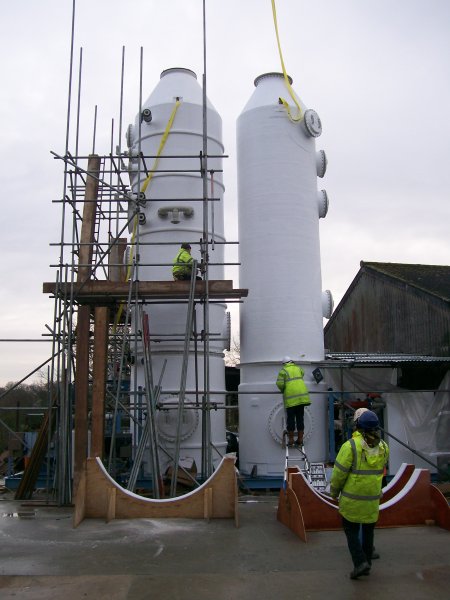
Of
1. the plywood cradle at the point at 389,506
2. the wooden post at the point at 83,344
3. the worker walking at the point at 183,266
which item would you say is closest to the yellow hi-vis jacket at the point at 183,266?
the worker walking at the point at 183,266

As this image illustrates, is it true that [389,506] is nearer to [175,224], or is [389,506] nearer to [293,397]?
[293,397]

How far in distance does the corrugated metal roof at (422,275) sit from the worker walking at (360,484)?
9159mm

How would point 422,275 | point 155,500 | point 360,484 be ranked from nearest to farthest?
point 360,484 < point 155,500 < point 422,275

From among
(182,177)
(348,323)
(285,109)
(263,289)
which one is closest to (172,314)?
(263,289)

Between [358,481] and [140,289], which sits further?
[140,289]

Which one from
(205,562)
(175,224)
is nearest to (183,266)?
(175,224)

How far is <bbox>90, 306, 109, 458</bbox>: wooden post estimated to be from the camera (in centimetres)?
1061

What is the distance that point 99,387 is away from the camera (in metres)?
10.7

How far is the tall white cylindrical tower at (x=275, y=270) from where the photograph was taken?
13.0 meters

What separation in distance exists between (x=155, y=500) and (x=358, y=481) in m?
3.57

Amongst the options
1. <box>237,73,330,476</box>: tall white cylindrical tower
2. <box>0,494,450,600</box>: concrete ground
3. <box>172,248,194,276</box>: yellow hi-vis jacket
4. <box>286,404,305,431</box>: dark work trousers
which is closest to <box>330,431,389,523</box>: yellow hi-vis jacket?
<box>0,494,450,600</box>: concrete ground

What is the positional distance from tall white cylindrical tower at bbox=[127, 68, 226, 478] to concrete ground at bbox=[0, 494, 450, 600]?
13.4 feet

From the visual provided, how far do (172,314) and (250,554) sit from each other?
6.30 metres

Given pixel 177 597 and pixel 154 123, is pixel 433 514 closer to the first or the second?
pixel 177 597
